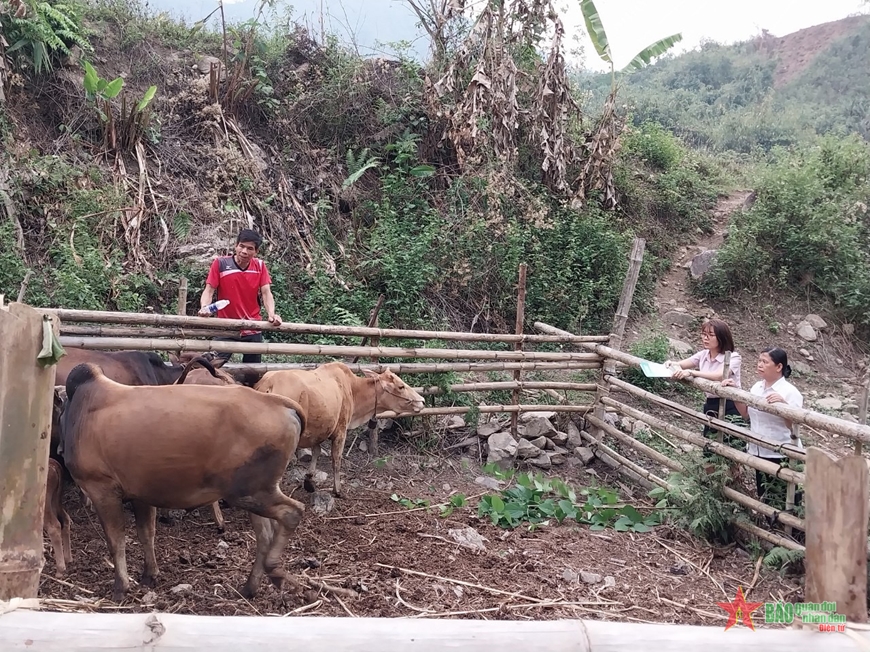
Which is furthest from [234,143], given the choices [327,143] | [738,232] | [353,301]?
[738,232]

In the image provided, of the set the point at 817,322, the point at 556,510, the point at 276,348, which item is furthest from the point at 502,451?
the point at 817,322

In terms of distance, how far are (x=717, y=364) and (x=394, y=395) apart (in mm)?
2650

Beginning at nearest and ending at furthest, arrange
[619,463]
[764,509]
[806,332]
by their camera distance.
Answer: [764,509] → [619,463] → [806,332]

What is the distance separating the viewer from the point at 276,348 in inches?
220

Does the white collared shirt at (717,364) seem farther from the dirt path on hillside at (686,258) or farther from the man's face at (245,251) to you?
the dirt path on hillside at (686,258)

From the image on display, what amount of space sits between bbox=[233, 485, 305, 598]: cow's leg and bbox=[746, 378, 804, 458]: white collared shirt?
10.7 feet

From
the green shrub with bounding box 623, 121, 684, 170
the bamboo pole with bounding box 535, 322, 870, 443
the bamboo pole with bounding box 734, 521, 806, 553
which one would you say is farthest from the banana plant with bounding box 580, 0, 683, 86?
the bamboo pole with bounding box 734, 521, 806, 553

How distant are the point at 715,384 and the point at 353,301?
472cm

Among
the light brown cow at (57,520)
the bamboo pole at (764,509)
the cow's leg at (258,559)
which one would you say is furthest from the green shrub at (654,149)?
the light brown cow at (57,520)

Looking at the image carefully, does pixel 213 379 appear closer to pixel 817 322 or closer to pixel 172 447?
pixel 172 447

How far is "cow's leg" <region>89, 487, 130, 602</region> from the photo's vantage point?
142 inches

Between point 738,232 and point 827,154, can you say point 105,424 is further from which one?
point 827,154

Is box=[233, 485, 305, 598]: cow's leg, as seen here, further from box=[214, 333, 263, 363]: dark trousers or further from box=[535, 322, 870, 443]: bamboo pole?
box=[535, 322, 870, 443]: bamboo pole

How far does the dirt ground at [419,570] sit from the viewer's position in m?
3.81
